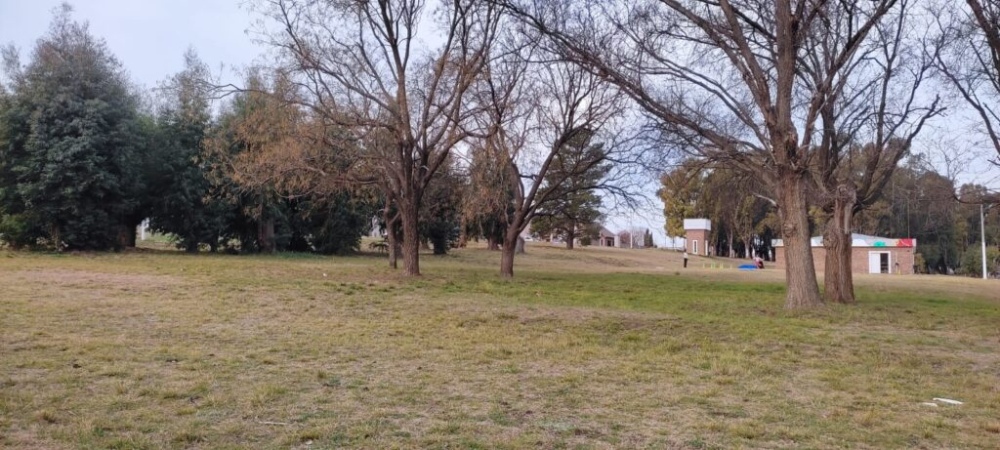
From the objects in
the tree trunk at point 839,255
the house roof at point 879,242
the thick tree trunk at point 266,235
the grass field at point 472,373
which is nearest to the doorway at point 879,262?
the house roof at point 879,242

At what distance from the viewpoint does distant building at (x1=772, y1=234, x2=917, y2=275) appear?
47562 millimetres

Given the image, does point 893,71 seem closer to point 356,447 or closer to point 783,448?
point 783,448

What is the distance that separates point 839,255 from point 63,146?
92.0 ft

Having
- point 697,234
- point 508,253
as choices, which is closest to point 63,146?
point 508,253

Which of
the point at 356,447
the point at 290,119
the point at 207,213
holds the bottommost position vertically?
the point at 356,447

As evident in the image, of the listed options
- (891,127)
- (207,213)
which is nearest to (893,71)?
(891,127)

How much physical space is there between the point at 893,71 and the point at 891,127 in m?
1.45

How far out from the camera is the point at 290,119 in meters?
20.5

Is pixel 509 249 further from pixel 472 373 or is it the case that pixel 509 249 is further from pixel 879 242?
pixel 879 242

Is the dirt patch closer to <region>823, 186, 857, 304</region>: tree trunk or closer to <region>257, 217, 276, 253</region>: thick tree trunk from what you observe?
<region>823, 186, 857, 304</region>: tree trunk

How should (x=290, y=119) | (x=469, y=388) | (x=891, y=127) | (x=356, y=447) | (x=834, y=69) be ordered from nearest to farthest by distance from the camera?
(x=356, y=447), (x=469, y=388), (x=834, y=69), (x=891, y=127), (x=290, y=119)

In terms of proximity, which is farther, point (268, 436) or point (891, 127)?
point (891, 127)

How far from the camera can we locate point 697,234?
231ft

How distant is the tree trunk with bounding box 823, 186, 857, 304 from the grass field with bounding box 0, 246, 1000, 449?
2.03 m
